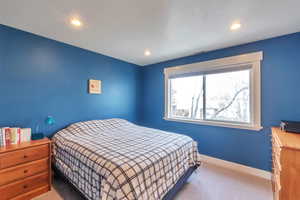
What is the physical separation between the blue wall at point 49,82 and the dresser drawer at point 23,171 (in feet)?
2.25

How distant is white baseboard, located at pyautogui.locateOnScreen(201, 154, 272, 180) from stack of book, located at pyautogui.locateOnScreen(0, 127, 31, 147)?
3.28 m

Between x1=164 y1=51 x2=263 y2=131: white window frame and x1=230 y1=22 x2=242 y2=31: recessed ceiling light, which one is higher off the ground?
x1=230 y1=22 x2=242 y2=31: recessed ceiling light

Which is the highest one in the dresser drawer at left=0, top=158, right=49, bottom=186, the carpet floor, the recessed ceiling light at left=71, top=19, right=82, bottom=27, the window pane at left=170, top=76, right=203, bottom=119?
the recessed ceiling light at left=71, top=19, right=82, bottom=27

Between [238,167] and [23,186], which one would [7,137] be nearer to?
[23,186]

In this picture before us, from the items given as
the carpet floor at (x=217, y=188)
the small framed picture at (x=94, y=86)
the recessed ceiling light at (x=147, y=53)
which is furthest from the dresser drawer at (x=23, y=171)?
the recessed ceiling light at (x=147, y=53)

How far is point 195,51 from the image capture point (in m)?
3.00

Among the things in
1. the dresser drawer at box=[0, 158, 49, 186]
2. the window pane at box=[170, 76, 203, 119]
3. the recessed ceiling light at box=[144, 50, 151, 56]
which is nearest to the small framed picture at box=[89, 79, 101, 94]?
the recessed ceiling light at box=[144, 50, 151, 56]

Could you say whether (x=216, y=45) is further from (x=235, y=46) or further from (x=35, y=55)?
(x=35, y=55)

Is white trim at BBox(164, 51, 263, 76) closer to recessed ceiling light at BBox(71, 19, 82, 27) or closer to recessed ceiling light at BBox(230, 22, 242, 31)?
recessed ceiling light at BBox(230, 22, 242, 31)

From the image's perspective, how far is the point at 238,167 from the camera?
2.58 metres

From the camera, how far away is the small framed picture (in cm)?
304

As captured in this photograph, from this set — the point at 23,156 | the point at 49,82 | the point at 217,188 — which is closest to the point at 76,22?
the point at 49,82

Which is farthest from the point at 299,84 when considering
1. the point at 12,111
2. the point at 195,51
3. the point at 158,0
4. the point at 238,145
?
the point at 12,111

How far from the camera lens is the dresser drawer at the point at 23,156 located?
1.62 m
